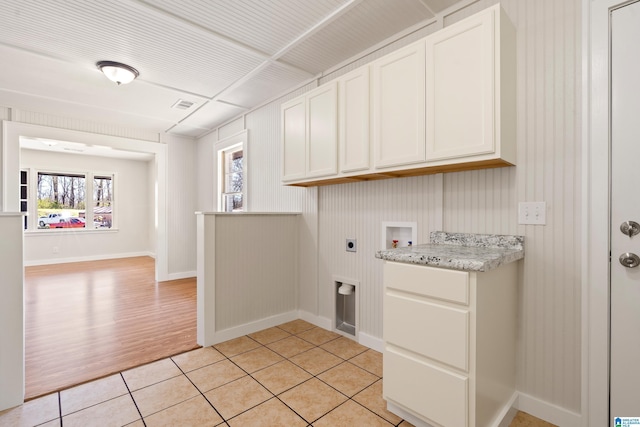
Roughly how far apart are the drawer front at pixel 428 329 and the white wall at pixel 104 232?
802 centimetres

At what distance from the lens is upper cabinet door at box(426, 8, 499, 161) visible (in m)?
1.62

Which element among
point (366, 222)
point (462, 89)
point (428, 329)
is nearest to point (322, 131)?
point (366, 222)

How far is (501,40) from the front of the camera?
1626 mm

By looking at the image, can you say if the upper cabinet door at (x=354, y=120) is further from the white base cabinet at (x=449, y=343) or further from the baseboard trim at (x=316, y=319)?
the baseboard trim at (x=316, y=319)

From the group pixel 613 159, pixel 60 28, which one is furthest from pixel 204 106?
pixel 613 159

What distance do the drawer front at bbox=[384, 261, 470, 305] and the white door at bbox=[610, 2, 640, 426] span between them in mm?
799

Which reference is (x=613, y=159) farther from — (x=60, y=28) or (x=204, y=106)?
(x=204, y=106)

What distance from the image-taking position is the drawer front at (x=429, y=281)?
1.43 metres

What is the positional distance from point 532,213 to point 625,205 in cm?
38

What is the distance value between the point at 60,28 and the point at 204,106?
1790 millimetres

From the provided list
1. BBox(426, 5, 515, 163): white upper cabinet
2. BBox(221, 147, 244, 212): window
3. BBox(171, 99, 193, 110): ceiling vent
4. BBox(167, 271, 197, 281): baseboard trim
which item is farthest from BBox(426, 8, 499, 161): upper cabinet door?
BBox(167, 271, 197, 281): baseboard trim

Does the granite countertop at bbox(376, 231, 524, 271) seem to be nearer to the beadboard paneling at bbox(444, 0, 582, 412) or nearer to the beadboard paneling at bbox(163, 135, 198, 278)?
the beadboard paneling at bbox(444, 0, 582, 412)

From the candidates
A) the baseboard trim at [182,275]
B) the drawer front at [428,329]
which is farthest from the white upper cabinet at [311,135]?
the baseboard trim at [182,275]

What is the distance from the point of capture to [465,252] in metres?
1.70
